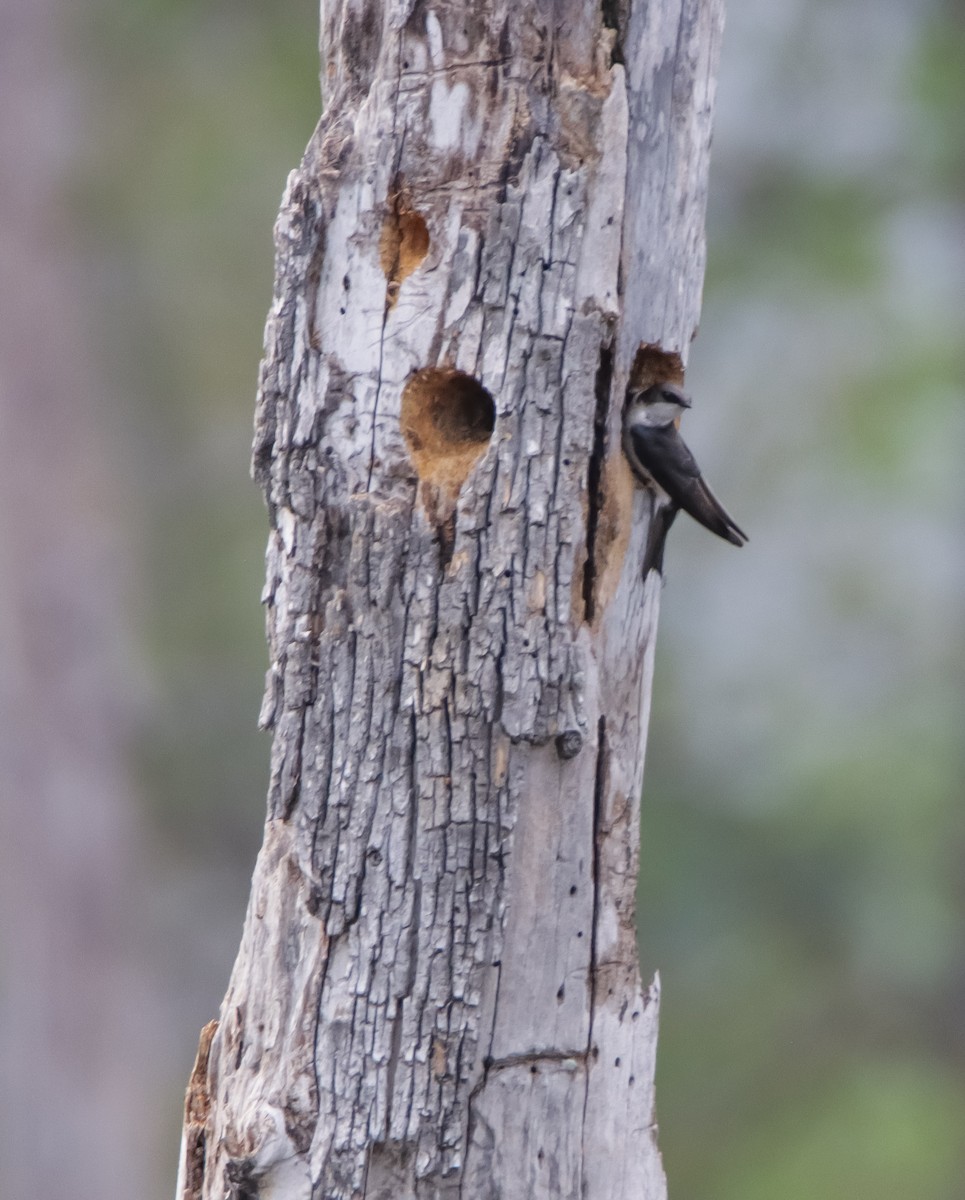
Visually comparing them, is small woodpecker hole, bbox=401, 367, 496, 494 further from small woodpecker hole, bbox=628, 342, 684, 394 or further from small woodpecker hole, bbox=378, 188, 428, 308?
small woodpecker hole, bbox=628, 342, 684, 394

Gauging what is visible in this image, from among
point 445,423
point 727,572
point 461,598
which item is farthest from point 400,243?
point 727,572

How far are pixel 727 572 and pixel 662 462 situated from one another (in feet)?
20.1

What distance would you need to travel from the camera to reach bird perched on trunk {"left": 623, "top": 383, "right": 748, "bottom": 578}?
244 centimetres

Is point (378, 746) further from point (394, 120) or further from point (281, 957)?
point (394, 120)

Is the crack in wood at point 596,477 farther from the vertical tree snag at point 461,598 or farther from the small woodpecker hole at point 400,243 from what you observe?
the small woodpecker hole at point 400,243

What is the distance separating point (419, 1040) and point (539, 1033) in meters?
0.20

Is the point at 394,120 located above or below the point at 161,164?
below

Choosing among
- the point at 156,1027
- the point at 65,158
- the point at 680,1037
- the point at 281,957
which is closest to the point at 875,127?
the point at 65,158

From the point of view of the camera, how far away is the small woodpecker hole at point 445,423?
2404 millimetres

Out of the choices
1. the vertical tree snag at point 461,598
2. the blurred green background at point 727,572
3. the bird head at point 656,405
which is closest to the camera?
the vertical tree snag at point 461,598

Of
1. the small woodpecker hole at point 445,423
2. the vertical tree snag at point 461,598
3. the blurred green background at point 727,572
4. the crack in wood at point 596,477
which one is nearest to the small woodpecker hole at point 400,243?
the vertical tree snag at point 461,598

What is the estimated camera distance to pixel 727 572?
27.8 ft

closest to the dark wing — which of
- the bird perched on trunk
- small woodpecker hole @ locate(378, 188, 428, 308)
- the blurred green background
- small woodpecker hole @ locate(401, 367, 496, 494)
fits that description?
the bird perched on trunk

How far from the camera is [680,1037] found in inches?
Answer: 340
